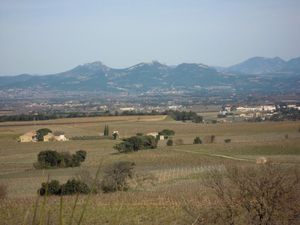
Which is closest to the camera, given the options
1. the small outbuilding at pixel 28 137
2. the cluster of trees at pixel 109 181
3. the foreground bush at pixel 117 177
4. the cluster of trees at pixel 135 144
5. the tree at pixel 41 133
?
the cluster of trees at pixel 109 181

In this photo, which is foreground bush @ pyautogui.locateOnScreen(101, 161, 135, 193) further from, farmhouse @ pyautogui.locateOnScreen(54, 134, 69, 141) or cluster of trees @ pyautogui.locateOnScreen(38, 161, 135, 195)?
farmhouse @ pyautogui.locateOnScreen(54, 134, 69, 141)

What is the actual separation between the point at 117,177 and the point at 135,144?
27389 millimetres

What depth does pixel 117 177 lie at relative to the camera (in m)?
37.4

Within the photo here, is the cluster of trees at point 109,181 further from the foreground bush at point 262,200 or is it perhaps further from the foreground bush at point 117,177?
the foreground bush at point 262,200

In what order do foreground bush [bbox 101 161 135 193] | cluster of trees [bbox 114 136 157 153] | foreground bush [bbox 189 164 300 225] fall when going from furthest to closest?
cluster of trees [bbox 114 136 157 153], foreground bush [bbox 101 161 135 193], foreground bush [bbox 189 164 300 225]

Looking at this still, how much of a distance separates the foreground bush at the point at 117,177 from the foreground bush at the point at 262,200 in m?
18.3

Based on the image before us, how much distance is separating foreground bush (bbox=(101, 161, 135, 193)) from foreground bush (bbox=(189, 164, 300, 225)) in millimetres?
18275

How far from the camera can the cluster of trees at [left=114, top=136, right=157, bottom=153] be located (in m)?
62.2

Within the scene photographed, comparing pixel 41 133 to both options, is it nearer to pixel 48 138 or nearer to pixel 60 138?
pixel 48 138

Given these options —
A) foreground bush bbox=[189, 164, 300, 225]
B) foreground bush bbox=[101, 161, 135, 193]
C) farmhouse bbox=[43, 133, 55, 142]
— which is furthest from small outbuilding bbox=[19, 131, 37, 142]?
foreground bush bbox=[189, 164, 300, 225]

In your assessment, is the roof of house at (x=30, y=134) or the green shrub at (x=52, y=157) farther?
the roof of house at (x=30, y=134)

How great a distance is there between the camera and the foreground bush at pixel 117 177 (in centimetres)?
3501

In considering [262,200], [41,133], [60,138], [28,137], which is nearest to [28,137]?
[28,137]

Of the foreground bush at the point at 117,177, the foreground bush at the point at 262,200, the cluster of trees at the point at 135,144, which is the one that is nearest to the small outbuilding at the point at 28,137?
the cluster of trees at the point at 135,144
